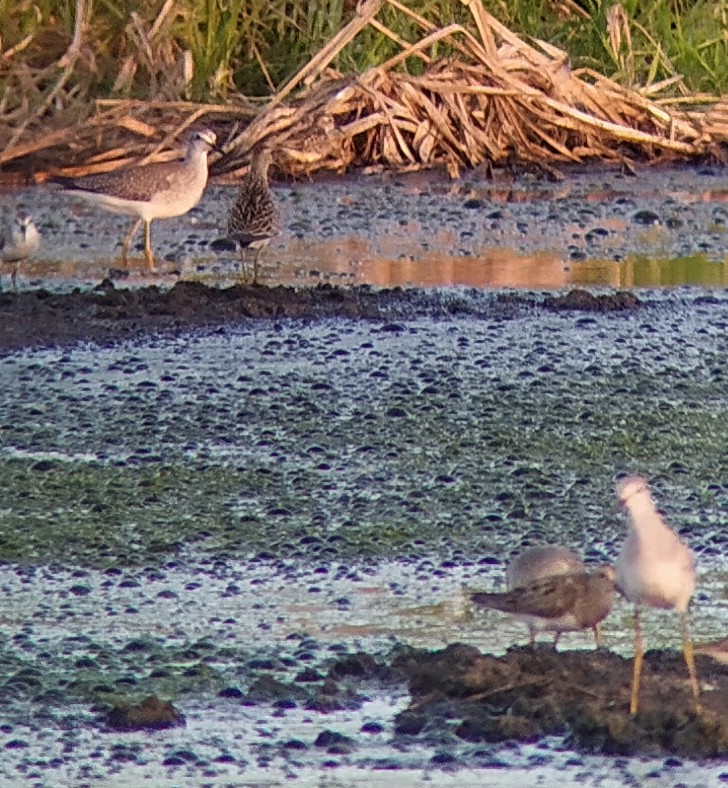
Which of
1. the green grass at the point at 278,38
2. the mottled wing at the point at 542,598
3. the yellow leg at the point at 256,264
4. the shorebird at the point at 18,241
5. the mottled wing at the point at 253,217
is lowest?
the mottled wing at the point at 542,598

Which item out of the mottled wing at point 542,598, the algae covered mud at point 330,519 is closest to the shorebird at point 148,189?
the algae covered mud at point 330,519

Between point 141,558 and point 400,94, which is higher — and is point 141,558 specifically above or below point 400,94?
below

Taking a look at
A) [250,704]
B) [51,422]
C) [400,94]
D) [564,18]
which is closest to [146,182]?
[400,94]

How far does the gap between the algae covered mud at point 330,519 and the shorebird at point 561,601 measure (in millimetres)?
126

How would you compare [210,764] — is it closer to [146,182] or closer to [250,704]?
[250,704]

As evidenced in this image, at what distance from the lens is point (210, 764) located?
450 cm

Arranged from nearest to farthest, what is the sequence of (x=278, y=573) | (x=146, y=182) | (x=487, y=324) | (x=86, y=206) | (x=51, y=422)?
(x=278, y=573), (x=51, y=422), (x=487, y=324), (x=146, y=182), (x=86, y=206)

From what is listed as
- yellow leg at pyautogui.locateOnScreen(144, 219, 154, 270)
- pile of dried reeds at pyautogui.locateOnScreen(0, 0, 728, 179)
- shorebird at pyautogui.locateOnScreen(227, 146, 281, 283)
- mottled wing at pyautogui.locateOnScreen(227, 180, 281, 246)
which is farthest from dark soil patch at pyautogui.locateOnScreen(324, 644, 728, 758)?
pile of dried reeds at pyautogui.locateOnScreen(0, 0, 728, 179)

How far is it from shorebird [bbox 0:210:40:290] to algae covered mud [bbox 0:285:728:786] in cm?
123

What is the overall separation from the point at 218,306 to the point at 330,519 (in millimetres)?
3305

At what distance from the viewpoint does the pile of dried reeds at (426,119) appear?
13.6m

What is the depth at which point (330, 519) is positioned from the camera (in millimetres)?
6508

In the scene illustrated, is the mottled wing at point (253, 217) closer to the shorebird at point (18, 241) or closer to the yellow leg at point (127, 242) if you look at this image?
the yellow leg at point (127, 242)

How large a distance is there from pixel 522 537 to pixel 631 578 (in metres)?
1.81
